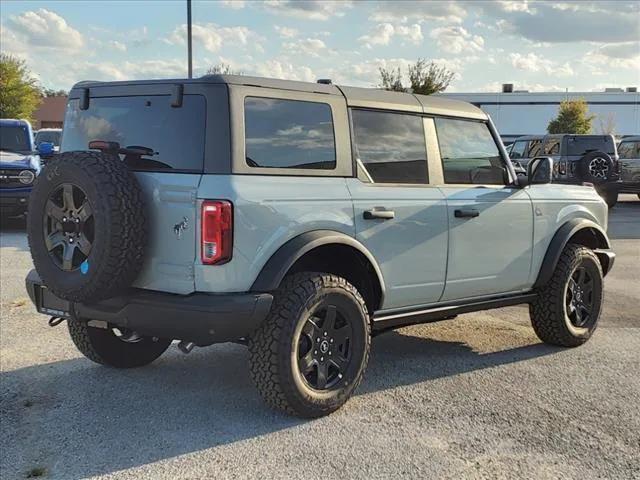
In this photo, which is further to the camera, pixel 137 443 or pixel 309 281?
pixel 309 281

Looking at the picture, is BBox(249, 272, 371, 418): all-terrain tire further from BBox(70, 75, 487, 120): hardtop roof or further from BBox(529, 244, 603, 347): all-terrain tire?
BBox(529, 244, 603, 347): all-terrain tire

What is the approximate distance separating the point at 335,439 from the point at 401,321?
3.60 feet

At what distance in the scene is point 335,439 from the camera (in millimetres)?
3826

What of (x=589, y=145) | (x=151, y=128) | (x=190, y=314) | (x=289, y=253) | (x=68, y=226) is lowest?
(x=190, y=314)

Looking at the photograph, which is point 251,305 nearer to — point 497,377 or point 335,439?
point 335,439

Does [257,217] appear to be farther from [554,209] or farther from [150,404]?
[554,209]

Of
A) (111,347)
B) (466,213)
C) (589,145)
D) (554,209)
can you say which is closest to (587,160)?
(589,145)

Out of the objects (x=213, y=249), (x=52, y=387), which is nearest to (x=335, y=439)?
(x=213, y=249)

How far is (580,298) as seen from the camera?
5859 millimetres

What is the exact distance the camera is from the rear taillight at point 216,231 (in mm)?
3633

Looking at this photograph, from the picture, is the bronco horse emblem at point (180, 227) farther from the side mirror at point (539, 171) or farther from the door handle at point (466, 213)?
the side mirror at point (539, 171)

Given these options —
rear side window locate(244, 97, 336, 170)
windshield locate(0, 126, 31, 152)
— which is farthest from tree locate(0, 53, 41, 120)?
rear side window locate(244, 97, 336, 170)

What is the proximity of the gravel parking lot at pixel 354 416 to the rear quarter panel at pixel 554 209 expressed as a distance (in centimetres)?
86

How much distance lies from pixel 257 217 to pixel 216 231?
0.24 meters
